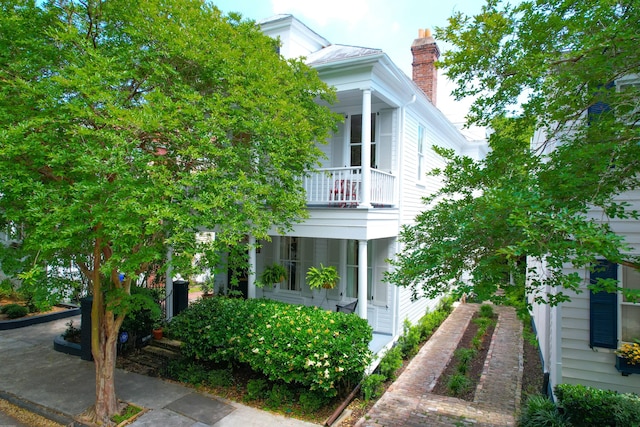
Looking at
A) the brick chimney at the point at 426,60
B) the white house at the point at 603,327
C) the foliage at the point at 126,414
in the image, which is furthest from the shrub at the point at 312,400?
the brick chimney at the point at 426,60

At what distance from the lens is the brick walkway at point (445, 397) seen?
660 centimetres

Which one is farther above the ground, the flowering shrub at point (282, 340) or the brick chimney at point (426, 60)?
the brick chimney at point (426, 60)

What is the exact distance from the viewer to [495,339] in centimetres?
1124

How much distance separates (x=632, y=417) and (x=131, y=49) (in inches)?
355

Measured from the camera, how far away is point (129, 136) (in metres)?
5.32

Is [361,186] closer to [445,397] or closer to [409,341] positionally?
[409,341]

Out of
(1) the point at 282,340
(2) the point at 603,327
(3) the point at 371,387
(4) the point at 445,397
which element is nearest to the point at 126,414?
(1) the point at 282,340

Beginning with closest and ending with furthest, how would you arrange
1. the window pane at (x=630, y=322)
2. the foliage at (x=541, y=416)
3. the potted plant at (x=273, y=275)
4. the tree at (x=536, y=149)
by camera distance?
the tree at (x=536, y=149) → the foliage at (x=541, y=416) → the window pane at (x=630, y=322) → the potted plant at (x=273, y=275)

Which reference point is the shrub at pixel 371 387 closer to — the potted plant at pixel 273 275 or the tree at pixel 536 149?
the tree at pixel 536 149

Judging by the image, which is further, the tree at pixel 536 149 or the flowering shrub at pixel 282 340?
the flowering shrub at pixel 282 340

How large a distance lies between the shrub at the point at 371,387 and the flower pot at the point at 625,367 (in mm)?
3925

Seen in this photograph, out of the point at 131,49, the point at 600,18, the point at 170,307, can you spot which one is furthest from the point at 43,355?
the point at 600,18

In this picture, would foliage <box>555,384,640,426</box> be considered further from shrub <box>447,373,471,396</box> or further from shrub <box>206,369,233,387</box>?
shrub <box>206,369,233,387</box>

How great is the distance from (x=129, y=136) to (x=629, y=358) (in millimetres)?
8230
